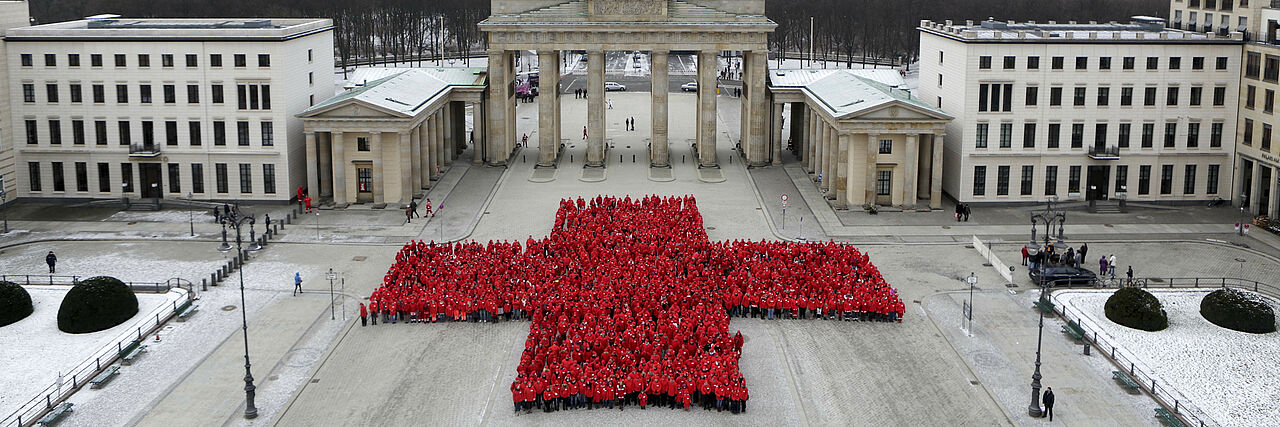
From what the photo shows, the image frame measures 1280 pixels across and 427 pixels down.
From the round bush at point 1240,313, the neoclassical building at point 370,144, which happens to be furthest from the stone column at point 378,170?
the round bush at point 1240,313

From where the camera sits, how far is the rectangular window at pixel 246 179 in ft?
263

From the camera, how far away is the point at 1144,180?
261 ft

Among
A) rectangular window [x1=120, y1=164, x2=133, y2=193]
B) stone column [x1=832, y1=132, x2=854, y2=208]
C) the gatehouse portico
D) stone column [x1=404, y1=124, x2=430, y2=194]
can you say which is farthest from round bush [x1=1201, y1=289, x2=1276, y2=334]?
rectangular window [x1=120, y1=164, x2=133, y2=193]

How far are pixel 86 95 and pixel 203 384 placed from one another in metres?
42.1

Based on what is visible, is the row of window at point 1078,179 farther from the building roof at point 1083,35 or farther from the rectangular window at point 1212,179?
the building roof at point 1083,35

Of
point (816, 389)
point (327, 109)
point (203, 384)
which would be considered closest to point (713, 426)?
point (816, 389)

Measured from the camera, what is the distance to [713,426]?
41.4 metres

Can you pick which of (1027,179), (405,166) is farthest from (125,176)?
(1027,179)

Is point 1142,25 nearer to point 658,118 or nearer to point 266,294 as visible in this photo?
point 658,118

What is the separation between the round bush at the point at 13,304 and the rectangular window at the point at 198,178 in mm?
26660

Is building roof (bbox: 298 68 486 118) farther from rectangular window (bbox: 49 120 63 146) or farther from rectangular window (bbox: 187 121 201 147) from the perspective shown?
rectangular window (bbox: 49 120 63 146)

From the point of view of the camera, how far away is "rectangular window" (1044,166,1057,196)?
7900 cm

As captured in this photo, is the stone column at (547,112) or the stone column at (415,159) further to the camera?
the stone column at (547,112)

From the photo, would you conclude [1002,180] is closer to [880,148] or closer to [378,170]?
[880,148]
